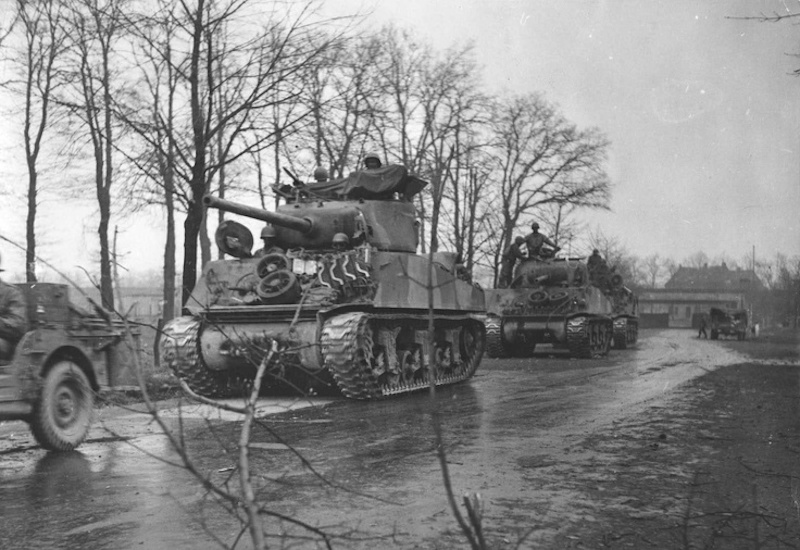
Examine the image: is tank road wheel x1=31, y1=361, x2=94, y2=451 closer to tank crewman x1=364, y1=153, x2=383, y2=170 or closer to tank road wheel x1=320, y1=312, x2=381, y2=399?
tank road wheel x1=320, y1=312, x2=381, y2=399

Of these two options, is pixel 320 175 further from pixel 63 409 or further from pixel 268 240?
pixel 63 409

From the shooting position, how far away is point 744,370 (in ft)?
61.5

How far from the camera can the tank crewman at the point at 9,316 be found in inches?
303

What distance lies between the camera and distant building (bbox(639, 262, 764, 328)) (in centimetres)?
10638

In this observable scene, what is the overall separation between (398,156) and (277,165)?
17.6 ft

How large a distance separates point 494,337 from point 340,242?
11.7 metres

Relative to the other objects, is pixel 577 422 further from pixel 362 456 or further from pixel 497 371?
pixel 497 371

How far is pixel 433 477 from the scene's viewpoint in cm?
666

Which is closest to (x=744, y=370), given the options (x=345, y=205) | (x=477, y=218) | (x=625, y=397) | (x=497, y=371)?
(x=497, y=371)

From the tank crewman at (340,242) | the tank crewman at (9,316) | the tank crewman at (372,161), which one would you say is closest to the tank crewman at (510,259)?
the tank crewman at (372,161)

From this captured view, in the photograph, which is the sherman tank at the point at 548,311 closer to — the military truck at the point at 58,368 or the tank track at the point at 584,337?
the tank track at the point at 584,337

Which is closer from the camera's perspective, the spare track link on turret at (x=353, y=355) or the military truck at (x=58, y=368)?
the military truck at (x=58, y=368)

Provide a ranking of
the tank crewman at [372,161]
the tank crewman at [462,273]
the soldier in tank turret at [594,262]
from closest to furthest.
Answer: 1. the tank crewman at [372,161]
2. the tank crewman at [462,273]
3. the soldier in tank turret at [594,262]

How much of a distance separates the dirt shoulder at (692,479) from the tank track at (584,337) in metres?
10.8
